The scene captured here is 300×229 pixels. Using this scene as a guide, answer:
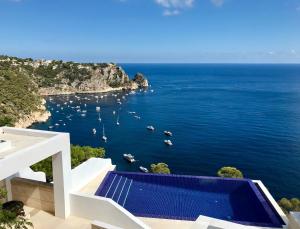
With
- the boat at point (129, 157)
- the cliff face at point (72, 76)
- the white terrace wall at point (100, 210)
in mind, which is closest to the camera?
the white terrace wall at point (100, 210)

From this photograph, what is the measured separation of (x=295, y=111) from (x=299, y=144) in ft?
97.0


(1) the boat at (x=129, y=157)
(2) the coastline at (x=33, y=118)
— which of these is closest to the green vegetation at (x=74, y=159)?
(1) the boat at (x=129, y=157)

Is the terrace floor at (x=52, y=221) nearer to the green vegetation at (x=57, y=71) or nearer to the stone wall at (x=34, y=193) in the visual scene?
the stone wall at (x=34, y=193)

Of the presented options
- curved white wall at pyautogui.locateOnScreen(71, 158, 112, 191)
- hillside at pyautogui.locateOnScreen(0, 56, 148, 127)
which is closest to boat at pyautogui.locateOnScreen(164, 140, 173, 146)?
curved white wall at pyautogui.locateOnScreen(71, 158, 112, 191)

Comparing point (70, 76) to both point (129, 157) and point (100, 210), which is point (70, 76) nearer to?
point (129, 157)

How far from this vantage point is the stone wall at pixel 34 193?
38.8 ft

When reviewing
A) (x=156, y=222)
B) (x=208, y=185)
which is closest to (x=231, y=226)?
(x=156, y=222)

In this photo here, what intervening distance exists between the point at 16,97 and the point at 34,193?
49.4m

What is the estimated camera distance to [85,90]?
104688 mm

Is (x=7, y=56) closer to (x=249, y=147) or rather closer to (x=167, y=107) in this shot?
(x=167, y=107)

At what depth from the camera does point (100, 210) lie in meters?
11.5

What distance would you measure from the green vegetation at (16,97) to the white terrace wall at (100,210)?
136 ft

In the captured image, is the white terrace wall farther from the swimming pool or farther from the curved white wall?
the swimming pool

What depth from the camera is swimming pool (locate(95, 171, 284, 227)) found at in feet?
45.3
